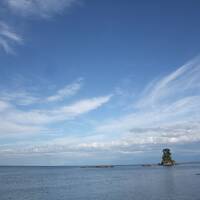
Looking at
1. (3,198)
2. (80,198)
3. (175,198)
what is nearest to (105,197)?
(80,198)

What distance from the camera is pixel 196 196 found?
60.2 meters

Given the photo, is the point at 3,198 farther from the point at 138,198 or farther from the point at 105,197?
the point at 138,198

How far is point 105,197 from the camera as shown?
63469 mm

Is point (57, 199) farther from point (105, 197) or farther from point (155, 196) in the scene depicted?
point (155, 196)

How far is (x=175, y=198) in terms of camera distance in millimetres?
59125

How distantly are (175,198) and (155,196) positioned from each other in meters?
4.23

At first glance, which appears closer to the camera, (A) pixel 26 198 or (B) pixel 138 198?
(B) pixel 138 198

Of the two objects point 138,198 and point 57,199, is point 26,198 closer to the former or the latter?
point 57,199

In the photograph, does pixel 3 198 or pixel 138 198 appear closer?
pixel 138 198

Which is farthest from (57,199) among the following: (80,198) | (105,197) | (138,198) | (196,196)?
(196,196)

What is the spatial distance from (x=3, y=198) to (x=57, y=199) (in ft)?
38.2

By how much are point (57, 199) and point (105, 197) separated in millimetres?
9593

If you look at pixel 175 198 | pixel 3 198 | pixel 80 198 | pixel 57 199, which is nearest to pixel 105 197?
pixel 80 198

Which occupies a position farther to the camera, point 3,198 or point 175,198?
point 3,198
